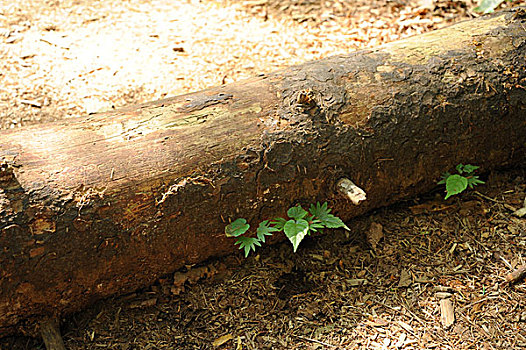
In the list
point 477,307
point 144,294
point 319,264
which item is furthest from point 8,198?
point 477,307

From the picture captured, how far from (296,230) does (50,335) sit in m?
1.29

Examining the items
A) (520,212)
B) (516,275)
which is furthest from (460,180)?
(516,275)

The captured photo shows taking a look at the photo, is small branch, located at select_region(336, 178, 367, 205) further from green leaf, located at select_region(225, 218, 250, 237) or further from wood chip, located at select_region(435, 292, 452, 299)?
wood chip, located at select_region(435, 292, 452, 299)

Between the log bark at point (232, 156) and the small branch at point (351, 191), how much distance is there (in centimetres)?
7

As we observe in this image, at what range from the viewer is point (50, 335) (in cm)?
227

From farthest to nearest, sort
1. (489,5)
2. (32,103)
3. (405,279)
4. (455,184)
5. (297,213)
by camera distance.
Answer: (489,5) → (32,103) → (455,184) → (405,279) → (297,213)

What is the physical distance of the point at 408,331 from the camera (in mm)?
2398

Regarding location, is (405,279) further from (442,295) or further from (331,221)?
(331,221)

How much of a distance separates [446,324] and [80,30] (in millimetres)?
4028

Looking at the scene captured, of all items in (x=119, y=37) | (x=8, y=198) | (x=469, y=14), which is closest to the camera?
(x=8, y=198)

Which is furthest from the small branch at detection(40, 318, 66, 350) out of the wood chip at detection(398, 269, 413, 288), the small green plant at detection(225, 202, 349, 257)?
the wood chip at detection(398, 269, 413, 288)

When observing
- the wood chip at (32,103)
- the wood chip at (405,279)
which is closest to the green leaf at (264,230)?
the wood chip at (405,279)

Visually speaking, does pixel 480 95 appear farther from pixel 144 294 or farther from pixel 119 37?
pixel 119 37

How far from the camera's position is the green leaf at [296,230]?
2360 mm
